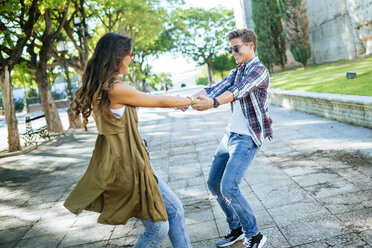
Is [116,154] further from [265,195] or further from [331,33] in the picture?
[331,33]

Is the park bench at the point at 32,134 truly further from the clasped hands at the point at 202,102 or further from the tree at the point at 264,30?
the tree at the point at 264,30

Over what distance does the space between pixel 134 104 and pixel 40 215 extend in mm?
3657

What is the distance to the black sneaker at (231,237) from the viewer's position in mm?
3408

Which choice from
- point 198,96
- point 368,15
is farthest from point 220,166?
point 368,15

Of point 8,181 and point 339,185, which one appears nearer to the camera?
point 339,185

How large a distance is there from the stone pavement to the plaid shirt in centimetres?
111

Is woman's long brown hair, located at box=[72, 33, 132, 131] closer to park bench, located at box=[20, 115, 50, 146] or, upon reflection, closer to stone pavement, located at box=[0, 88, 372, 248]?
stone pavement, located at box=[0, 88, 372, 248]

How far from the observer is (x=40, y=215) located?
518cm

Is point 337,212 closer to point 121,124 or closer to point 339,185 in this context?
point 339,185

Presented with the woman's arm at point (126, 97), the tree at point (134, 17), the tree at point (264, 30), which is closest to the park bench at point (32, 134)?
the tree at point (134, 17)

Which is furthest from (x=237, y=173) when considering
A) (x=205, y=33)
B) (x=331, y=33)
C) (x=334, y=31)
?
(x=205, y=33)

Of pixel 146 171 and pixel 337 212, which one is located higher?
pixel 146 171

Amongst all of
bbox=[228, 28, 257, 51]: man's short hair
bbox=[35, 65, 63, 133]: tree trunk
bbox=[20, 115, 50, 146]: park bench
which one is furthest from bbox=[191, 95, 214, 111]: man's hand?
bbox=[35, 65, 63, 133]: tree trunk

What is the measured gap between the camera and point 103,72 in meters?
2.37
